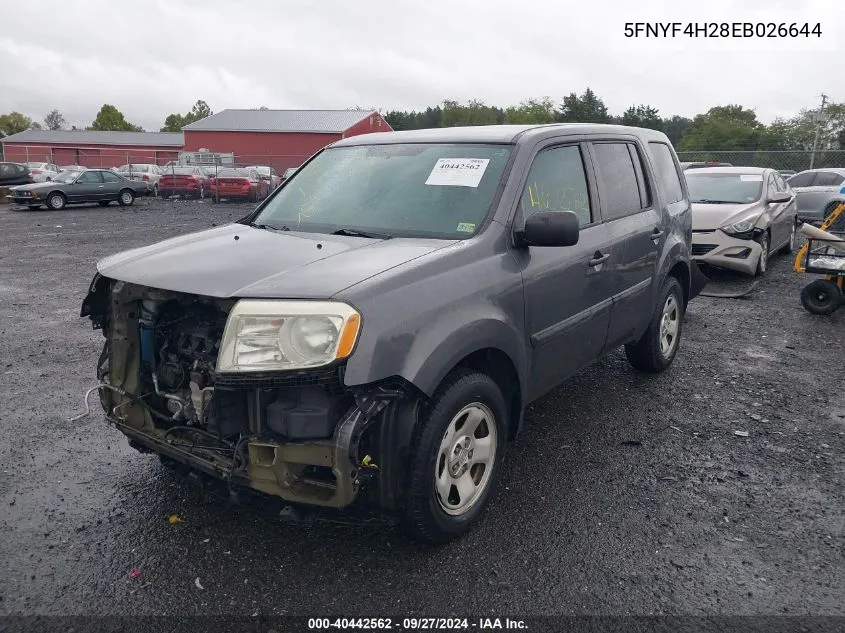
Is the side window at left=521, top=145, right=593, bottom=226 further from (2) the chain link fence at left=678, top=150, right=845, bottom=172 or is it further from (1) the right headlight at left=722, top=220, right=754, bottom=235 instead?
(2) the chain link fence at left=678, top=150, right=845, bottom=172

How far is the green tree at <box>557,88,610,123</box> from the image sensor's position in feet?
206

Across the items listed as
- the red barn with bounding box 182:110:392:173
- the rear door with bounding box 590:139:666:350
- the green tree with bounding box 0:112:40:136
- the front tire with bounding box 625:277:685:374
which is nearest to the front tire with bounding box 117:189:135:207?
the front tire with bounding box 625:277:685:374

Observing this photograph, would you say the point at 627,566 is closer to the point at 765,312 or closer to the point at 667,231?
the point at 667,231

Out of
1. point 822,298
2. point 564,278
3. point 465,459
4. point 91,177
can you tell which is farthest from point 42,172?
point 465,459

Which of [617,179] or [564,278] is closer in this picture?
[564,278]

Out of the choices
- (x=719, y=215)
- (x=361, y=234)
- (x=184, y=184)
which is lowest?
(x=361, y=234)

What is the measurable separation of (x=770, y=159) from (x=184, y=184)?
1028 inches

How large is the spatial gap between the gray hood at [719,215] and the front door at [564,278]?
20.2 ft

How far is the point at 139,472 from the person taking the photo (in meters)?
3.95

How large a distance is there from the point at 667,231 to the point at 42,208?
80.1ft

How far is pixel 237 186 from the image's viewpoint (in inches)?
1118

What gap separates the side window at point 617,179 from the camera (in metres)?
4.50

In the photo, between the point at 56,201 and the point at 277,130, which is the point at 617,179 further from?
the point at 277,130

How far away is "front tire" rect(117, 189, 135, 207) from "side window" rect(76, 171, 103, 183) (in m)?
0.90
